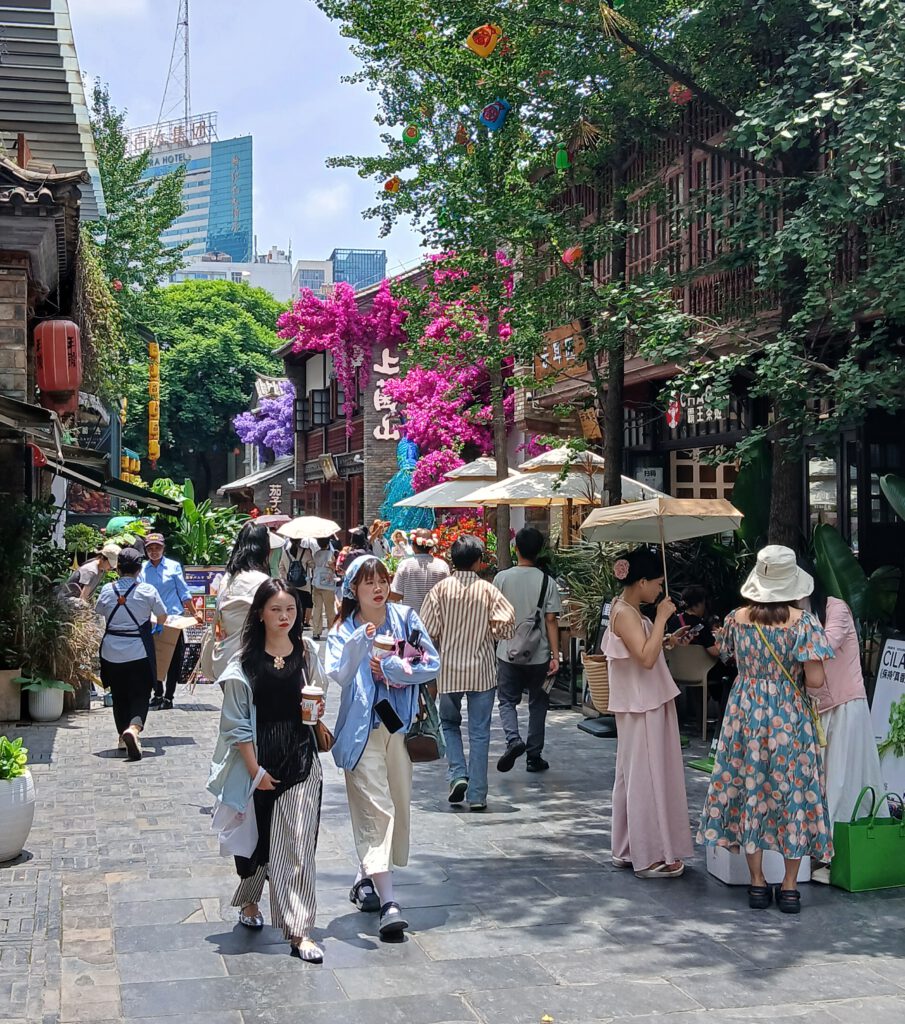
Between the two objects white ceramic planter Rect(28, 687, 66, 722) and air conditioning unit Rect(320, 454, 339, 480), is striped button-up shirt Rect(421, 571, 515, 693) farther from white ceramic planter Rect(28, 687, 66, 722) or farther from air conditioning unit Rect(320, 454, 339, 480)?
air conditioning unit Rect(320, 454, 339, 480)

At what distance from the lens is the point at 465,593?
858 cm

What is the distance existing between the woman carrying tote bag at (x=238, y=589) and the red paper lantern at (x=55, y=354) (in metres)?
6.15

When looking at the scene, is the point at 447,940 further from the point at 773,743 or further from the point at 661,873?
the point at 773,743

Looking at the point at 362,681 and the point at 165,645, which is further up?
the point at 362,681

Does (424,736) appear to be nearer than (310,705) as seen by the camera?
No

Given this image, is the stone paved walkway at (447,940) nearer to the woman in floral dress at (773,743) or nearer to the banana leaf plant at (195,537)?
the woman in floral dress at (773,743)

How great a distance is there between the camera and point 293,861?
5.51 meters

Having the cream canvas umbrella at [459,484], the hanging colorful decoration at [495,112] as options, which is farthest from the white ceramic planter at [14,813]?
the cream canvas umbrella at [459,484]

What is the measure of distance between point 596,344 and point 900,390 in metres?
3.01

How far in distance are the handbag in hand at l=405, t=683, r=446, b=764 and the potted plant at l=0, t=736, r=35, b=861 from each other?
2223mm

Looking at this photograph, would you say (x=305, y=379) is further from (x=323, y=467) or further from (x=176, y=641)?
(x=176, y=641)

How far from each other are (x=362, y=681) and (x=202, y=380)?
2070 inches

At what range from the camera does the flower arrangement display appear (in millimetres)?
47312

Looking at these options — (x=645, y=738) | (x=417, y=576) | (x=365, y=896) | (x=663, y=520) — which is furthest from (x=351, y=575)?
(x=417, y=576)
